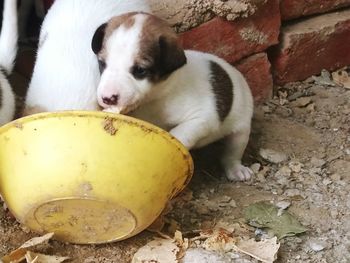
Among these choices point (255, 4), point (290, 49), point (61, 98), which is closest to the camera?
point (61, 98)

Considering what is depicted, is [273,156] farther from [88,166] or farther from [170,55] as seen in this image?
[88,166]

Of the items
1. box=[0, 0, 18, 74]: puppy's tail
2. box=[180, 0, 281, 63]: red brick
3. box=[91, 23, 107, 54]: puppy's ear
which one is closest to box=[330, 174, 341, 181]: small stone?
box=[180, 0, 281, 63]: red brick

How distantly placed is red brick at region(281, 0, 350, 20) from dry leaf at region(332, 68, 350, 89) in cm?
42

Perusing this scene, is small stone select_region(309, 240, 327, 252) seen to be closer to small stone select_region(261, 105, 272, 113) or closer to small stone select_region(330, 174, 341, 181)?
small stone select_region(330, 174, 341, 181)

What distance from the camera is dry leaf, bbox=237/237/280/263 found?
3592mm

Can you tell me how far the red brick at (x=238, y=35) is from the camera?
4.67 metres

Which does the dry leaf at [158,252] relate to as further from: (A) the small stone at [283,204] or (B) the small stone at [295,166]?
(B) the small stone at [295,166]

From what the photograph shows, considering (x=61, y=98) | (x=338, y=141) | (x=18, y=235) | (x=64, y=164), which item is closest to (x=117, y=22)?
(x=61, y=98)

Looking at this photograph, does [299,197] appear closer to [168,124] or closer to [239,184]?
[239,184]

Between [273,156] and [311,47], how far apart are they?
1025mm

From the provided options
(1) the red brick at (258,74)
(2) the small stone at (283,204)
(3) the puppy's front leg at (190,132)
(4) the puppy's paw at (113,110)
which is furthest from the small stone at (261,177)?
(4) the puppy's paw at (113,110)

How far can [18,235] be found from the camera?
363 cm

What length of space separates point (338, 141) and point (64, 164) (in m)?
2.01

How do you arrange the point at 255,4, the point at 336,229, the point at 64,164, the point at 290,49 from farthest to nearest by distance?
the point at 290,49, the point at 255,4, the point at 336,229, the point at 64,164
